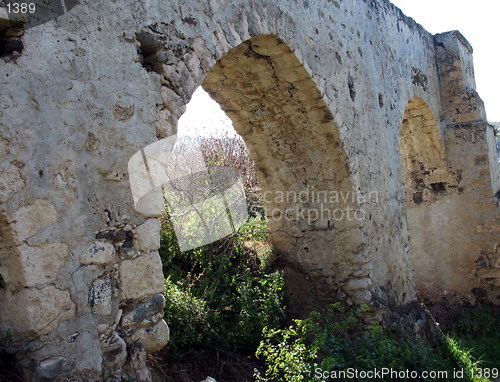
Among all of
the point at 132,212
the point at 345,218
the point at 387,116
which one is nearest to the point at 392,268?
the point at 345,218

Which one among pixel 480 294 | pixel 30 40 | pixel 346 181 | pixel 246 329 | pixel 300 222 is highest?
pixel 30 40

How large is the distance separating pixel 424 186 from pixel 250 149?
12.2 ft

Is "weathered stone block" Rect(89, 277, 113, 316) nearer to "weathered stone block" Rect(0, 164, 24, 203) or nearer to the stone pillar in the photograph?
"weathered stone block" Rect(0, 164, 24, 203)

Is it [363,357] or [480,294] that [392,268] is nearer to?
[363,357]

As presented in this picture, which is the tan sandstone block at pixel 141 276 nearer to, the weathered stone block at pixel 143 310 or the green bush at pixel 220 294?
the weathered stone block at pixel 143 310

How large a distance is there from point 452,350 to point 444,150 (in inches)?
134

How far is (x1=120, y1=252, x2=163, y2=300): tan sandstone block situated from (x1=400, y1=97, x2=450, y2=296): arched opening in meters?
5.40

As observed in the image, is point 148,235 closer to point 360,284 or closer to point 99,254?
point 99,254

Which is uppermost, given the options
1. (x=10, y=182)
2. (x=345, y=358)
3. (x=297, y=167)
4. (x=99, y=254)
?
(x=10, y=182)

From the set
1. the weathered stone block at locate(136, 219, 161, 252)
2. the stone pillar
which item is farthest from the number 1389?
the stone pillar

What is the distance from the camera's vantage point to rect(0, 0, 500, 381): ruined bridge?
2104 millimetres

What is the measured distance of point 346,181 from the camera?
14.7ft

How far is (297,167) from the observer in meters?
4.74

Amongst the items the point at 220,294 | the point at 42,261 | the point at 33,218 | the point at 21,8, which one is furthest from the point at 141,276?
the point at 220,294
